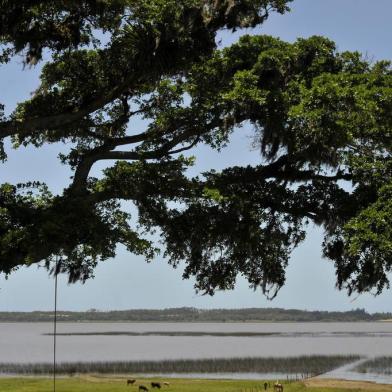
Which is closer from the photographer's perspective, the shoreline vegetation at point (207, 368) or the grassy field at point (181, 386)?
the grassy field at point (181, 386)

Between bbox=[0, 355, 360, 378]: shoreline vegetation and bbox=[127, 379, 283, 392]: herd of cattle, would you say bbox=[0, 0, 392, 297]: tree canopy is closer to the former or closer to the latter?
bbox=[127, 379, 283, 392]: herd of cattle

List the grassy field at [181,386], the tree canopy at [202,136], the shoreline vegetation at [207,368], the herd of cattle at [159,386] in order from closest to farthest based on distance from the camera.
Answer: the tree canopy at [202,136], the herd of cattle at [159,386], the grassy field at [181,386], the shoreline vegetation at [207,368]

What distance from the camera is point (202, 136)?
19.4 metres

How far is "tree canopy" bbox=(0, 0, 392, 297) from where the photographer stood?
1611cm

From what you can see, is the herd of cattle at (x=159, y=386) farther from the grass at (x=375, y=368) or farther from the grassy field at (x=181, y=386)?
the grass at (x=375, y=368)

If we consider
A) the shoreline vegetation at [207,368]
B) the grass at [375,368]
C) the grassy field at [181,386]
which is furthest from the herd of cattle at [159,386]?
the grass at [375,368]

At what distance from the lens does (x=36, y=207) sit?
58.6 feet

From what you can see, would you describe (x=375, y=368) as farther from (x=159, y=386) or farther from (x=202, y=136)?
(x=202, y=136)

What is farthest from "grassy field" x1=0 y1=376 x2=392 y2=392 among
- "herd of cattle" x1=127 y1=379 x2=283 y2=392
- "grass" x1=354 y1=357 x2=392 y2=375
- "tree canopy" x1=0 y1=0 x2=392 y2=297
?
"tree canopy" x1=0 y1=0 x2=392 y2=297

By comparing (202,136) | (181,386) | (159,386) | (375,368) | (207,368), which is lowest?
(375,368)

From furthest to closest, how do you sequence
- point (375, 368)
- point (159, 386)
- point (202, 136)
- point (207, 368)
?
point (375, 368) < point (207, 368) < point (159, 386) < point (202, 136)

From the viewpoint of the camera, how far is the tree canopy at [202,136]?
1611 cm

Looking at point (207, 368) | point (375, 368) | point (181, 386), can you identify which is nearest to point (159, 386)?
point (181, 386)

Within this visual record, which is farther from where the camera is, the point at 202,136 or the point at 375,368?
the point at 375,368
